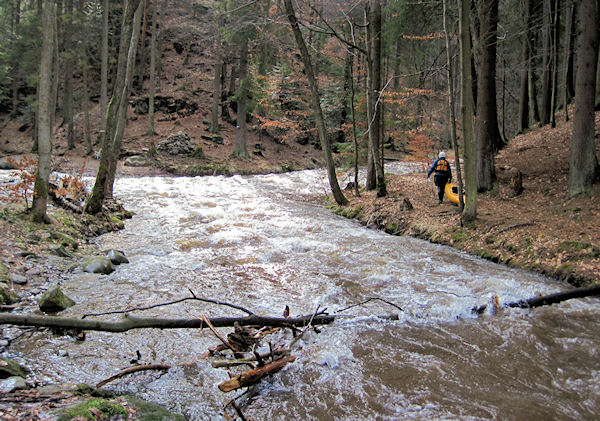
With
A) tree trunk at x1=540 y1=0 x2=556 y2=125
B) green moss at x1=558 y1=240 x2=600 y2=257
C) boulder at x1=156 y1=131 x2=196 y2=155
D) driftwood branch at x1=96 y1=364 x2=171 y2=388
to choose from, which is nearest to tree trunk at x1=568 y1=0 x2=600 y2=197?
green moss at x1=558 y1=240 x2=600 y2=257

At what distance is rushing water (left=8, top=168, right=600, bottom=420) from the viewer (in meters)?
3.52

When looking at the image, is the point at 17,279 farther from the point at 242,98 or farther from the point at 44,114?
the point at 242,98

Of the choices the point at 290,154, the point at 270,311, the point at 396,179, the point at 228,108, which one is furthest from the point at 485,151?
the point at 228,108

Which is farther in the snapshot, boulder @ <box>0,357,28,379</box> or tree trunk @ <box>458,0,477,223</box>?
tree trunk @ <box>458,0,477,223</box>

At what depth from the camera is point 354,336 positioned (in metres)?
4.75

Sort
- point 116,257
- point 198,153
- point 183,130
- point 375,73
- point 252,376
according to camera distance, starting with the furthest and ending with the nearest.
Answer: point 183,130 < point 198,153 < point 375,73 < point 116,257 < point 252,376

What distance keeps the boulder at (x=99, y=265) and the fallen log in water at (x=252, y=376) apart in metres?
4.32

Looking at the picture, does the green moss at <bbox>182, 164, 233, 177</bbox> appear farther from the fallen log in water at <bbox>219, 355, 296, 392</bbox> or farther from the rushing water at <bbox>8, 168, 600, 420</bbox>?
the fallen log in water at <bbox>219, 355, 296, 392</bbox>

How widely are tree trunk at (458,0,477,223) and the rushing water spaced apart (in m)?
1.50

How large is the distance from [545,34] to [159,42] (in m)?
27.0

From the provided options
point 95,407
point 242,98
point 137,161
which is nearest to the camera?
point 95,407

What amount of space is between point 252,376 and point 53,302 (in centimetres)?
317

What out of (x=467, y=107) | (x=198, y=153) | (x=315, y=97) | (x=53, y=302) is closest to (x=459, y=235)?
(x=467, y=107)

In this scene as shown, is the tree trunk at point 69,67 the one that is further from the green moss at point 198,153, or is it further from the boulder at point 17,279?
the boulder at point 17,279
